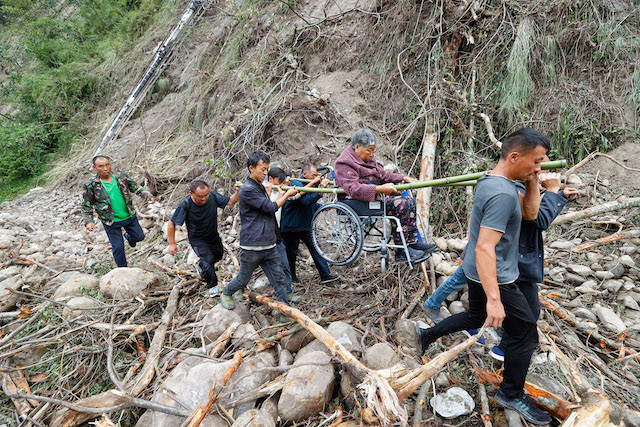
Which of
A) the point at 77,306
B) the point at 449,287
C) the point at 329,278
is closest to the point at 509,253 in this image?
the point at 449,287

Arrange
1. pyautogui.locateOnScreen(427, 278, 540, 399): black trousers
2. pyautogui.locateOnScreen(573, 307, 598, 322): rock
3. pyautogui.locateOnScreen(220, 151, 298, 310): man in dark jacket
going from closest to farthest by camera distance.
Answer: pyautogui.locateOnScreen(427, 278, 540, 399): black trousers
pyautogui.locateOnScreen(573, 307, 598, 322): rock
pyautogui.locateOnScreen(220, 151, 298, 310): man in dark jacket

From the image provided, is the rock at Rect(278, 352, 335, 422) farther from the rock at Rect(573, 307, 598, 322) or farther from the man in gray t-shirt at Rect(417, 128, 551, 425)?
the rock at Rect(573, 307, 598, 322)

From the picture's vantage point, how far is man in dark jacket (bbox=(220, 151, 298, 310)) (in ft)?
10.3

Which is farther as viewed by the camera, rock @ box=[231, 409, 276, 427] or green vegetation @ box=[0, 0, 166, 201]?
Answer: green vegetation @ box=[0, 0, 166, 201]

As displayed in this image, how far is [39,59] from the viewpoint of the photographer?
12.9 meters

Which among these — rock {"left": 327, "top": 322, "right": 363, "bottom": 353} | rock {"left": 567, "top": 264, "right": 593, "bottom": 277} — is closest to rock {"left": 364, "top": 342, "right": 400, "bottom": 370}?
rock {"left": 327, "top": 322, "right": 363, "bottom": 353}

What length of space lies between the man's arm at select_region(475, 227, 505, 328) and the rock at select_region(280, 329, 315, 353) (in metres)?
1.71

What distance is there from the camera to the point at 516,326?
79.4 inches

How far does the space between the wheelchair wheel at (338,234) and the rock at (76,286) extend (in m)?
3.01

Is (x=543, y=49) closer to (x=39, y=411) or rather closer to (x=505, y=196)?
(x=505, y=196)

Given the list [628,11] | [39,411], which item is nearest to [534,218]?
[39,411]

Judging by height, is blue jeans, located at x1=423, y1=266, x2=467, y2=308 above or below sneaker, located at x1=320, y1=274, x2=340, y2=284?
above

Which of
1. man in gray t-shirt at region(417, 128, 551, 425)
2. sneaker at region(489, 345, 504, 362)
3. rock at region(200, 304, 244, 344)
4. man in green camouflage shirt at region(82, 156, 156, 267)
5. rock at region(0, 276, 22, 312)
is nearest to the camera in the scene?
man in gray t-shirt at region(417, 128, 551, 425)

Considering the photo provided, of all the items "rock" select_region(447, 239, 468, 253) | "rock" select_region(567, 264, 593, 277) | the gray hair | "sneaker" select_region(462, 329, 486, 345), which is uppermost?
the gray hair
